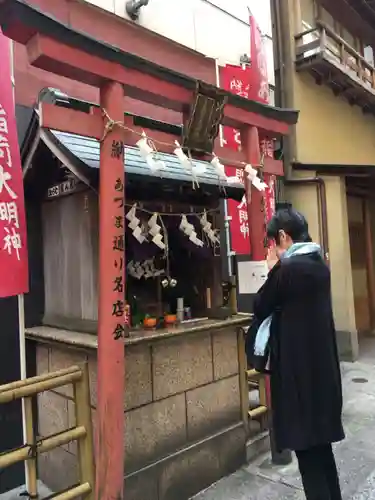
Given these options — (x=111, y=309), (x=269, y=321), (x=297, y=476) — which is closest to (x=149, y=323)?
(x=111, y=309)

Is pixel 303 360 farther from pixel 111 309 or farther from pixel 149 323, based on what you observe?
pixel 149 323

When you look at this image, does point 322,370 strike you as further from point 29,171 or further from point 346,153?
point 346,153

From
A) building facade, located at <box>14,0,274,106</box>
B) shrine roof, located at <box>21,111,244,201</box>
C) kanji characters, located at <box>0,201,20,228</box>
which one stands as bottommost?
kanji characters, located at <box>0,201,20,228</box>

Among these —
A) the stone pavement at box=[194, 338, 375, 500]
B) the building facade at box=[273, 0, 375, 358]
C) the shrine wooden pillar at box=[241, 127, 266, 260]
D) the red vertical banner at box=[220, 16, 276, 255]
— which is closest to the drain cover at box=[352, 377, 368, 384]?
the building facade at box=[273, 0, 375, 358]

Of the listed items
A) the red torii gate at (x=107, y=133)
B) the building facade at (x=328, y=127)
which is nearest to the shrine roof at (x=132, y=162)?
the red torii gate at (x=107, y=133)

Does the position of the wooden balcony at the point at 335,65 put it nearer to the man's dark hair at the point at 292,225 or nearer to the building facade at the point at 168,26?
the building facade at the point at 168,26

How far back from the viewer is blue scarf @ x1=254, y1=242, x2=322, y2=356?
3.47 meters

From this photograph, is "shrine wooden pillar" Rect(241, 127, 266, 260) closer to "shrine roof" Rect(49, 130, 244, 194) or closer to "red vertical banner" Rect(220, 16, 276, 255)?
"shrine roof" Rect(49, 130, 244, 194)

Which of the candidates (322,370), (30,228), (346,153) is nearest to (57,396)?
(30,228)

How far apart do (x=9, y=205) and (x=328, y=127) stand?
30.9 ft

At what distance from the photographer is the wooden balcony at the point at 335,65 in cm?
1025

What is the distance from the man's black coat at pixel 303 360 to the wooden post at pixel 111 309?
130 centimetres

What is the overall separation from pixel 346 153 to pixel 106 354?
10.4 metres

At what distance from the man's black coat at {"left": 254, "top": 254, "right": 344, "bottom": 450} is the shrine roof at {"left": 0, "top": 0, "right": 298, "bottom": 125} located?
2091mm
